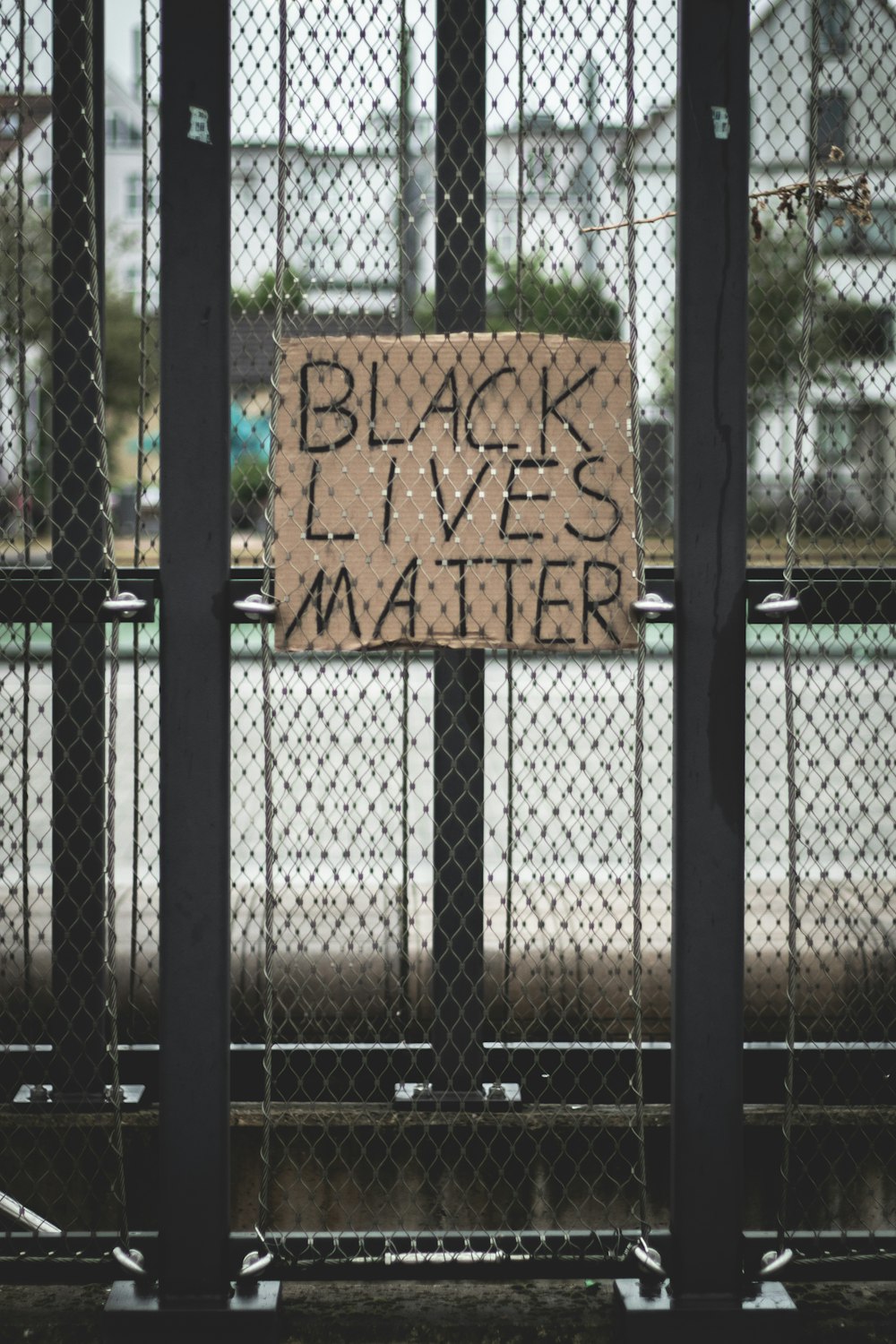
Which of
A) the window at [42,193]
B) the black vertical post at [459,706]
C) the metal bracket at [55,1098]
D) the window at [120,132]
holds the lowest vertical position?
the metal bracket at [55,1098]

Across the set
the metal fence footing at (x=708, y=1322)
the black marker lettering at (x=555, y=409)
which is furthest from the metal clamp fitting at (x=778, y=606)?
the metal fence footing at (x=708, y=1322)

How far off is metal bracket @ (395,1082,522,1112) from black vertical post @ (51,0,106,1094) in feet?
2.59

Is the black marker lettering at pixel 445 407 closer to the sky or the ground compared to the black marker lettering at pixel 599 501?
closer to the sky

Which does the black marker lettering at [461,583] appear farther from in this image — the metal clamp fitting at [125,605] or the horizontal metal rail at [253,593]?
the metal clamp fitting at [125,605]

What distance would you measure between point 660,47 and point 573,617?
167 centimetres

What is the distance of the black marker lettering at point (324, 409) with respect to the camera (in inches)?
79.7

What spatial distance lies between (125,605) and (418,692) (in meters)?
1.14

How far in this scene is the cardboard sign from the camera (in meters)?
2.01

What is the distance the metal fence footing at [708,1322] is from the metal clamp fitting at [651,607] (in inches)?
47.0

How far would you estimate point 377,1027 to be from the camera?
3041 mm

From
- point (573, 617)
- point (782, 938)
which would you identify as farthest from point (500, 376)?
point (782, 938)

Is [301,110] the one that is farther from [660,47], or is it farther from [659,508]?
[659,508]

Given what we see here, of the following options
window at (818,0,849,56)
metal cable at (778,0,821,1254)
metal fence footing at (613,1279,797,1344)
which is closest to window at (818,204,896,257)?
window at (818,0,849,56)

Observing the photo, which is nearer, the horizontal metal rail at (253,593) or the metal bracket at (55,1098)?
the horizontal metal rail at (253,593)
